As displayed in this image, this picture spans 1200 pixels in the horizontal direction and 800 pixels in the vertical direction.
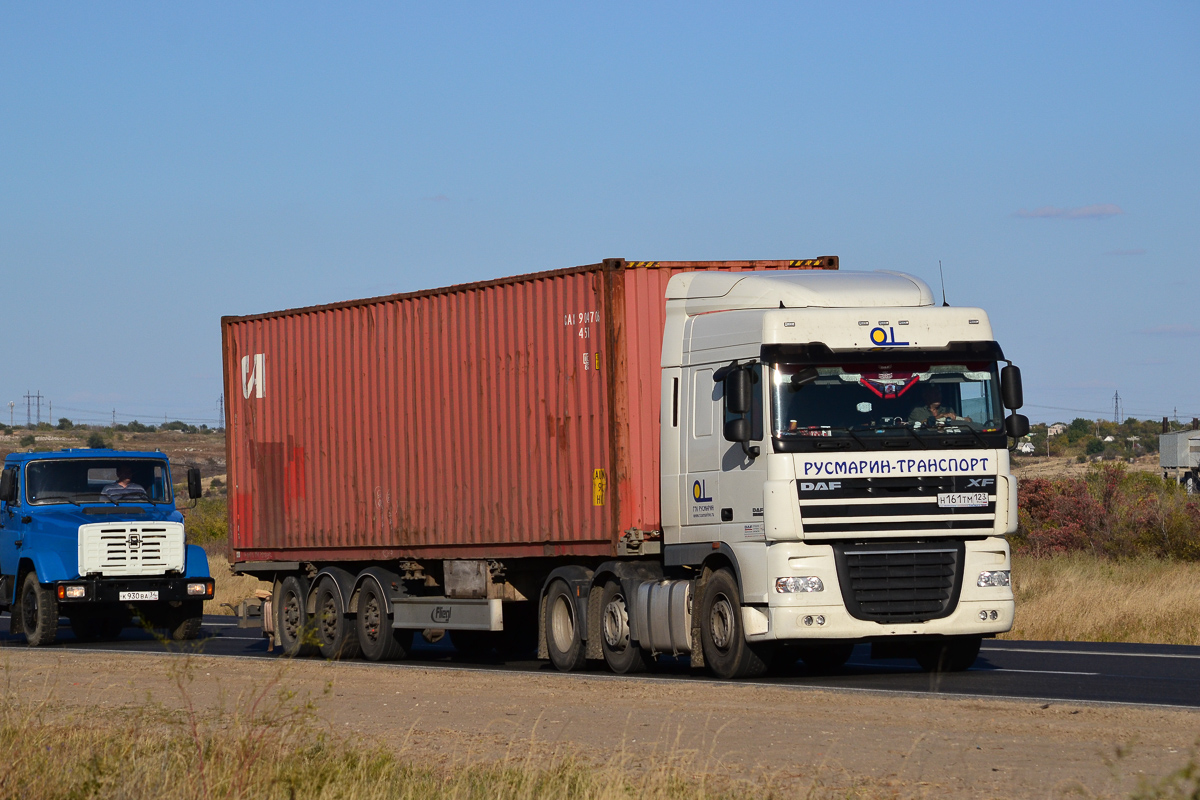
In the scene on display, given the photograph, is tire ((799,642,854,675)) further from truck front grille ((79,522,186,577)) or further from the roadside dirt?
truck front grille ((79,522,186,577))

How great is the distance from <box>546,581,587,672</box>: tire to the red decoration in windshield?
4.10 m

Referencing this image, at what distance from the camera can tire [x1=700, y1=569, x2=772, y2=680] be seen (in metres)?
15.4

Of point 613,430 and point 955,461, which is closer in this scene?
point 955,461

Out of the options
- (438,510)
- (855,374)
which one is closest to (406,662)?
(438,510)

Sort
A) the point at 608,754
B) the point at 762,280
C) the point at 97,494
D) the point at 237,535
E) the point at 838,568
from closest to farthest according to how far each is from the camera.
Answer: the point at 608,754, the point at 838,568, the point at 762,280, the point at 237,535, the point at 97,494

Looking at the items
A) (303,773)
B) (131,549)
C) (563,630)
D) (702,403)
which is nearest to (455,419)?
(563,630)

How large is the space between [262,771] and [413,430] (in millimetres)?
11042

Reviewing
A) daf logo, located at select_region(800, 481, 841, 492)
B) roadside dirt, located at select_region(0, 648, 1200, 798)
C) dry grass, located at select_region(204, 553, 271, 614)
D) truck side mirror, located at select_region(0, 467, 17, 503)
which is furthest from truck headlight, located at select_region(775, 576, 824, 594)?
dry grass, located at select_region(204, 553, 271, 614)

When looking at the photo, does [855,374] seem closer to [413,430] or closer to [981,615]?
[981,615]

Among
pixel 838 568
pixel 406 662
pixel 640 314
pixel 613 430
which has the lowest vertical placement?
pixel 406 662

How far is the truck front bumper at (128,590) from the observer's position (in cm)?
2419

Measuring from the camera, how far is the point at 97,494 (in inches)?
989

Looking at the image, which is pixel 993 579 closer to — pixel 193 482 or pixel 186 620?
pixel 193 482

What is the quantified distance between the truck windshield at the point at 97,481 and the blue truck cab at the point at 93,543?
1cm
